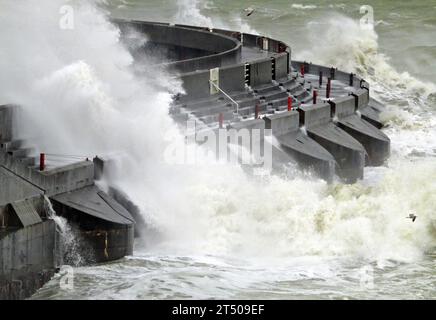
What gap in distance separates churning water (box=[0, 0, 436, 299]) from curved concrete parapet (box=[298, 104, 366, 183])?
0.41m

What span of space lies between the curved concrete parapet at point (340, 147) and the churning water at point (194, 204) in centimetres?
41

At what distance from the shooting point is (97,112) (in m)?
26.2

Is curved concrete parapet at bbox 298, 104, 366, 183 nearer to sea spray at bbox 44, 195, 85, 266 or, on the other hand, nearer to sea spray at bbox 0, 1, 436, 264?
sea spray at bbox 0, 1, 436, 264

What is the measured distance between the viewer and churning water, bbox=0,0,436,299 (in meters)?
22.2

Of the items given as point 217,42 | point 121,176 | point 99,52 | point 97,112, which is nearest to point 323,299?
point 121,176

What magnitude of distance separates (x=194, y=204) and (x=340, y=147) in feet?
18.7

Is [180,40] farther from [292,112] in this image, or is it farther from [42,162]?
[42,162]

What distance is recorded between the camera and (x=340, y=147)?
30219 mm
